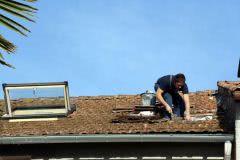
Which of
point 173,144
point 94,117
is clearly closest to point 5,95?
point 94,117

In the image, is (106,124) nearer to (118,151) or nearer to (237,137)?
(118,151)

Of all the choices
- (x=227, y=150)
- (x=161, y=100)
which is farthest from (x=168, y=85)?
(x=227, y=150)

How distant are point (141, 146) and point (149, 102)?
252 cm

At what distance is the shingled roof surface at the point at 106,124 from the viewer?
1059 centimetres

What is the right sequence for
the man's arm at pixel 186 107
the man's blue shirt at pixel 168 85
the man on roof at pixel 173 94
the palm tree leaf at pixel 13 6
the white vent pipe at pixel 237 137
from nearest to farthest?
the palm tree leaf at pixel 13 6, the white vent pipe at pixel 237 137, the man's arm at pixel 186 107, the man on roof at pixel 173 94, the man's blue shirt at pixel 168 85

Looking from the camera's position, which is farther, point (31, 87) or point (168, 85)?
point (31, 87)

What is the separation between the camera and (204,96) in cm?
1470

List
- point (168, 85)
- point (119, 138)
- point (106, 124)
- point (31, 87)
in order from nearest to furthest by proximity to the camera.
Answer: point (119, 138) < point (106, 124) < point (168, 85) < point (31, 87)

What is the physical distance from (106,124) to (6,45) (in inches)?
267

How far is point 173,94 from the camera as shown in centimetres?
1206

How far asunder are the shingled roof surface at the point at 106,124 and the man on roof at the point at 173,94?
0.45 m

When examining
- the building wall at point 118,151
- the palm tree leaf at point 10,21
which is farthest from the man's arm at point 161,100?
the palm tree leaf at point 10,21

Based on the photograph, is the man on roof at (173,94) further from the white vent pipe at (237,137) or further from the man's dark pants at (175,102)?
the white vent pipe at (237,137)

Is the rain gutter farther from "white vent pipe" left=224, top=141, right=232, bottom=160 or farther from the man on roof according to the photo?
the man on roof
